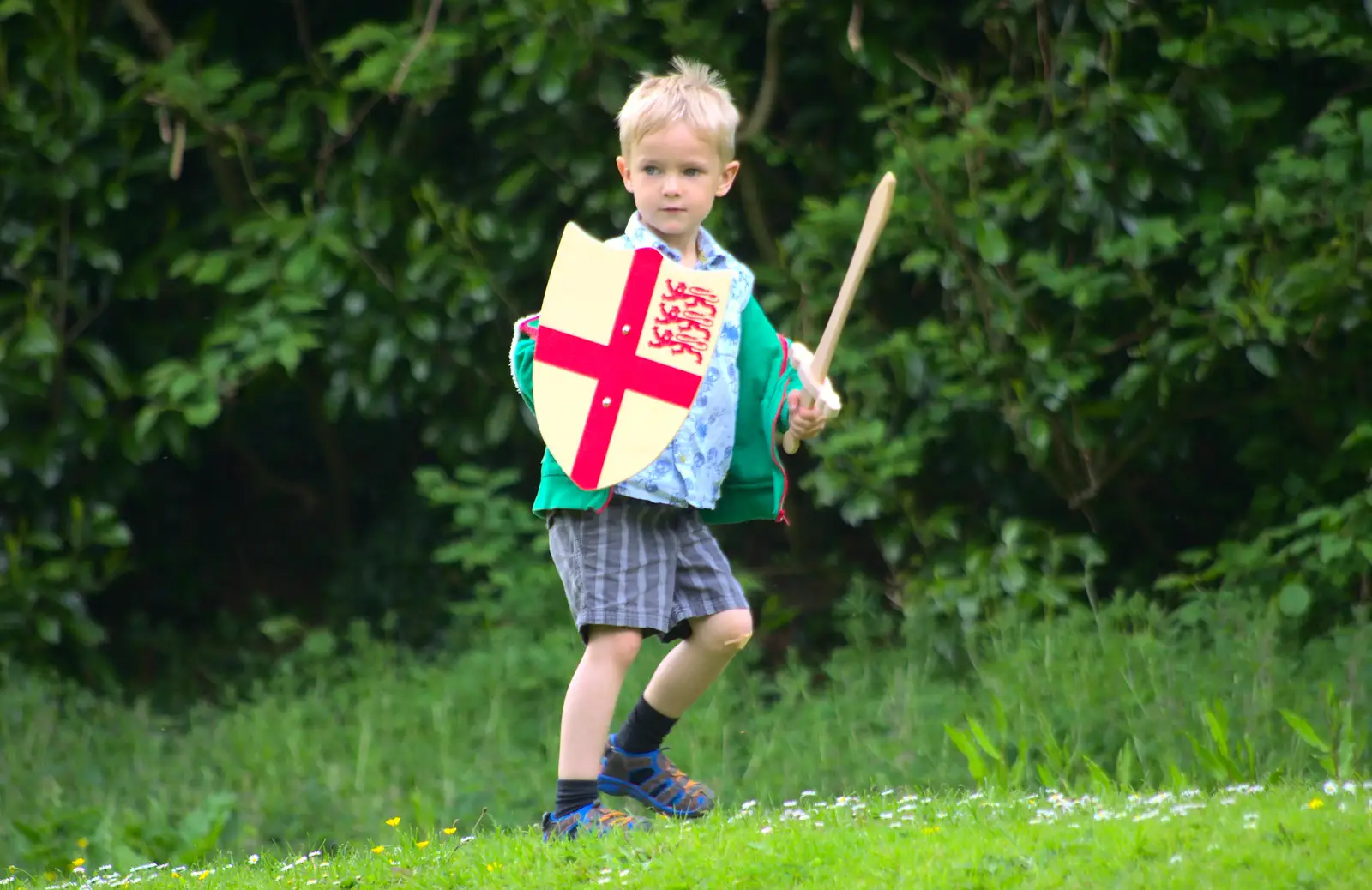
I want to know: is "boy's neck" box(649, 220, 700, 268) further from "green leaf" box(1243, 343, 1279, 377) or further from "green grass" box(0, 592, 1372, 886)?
"green leaf" box(1243, 343, 1279, 377)

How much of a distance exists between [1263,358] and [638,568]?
2.34m

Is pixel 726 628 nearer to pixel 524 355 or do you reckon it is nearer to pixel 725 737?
pixel 524 355

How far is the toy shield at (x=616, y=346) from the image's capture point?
344 cm

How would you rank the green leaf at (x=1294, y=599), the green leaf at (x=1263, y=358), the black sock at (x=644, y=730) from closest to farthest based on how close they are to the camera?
the black sock at (x=644, y=730) < the green leaf at (x=1294, y=599) < the green leaf at (x=1263, y=358)

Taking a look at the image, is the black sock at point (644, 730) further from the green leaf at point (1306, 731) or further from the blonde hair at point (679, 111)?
the green leaf at point (1306, 731)

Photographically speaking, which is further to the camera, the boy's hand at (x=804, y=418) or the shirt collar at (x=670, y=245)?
the shirt collar at (x=670, y=245)

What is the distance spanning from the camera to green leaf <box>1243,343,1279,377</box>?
491 cm

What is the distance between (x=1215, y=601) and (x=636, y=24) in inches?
103

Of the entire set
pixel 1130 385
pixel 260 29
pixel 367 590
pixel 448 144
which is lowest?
pixel 367 590

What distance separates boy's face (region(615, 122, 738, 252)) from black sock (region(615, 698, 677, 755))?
107 centimetres

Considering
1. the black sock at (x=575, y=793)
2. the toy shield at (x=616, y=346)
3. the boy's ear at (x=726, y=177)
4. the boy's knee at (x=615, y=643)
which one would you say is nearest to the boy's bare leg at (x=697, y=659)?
the boy's knee at (x=615, y=643)

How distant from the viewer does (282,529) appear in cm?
716

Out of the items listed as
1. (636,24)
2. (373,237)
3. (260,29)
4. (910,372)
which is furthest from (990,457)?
(260,29)

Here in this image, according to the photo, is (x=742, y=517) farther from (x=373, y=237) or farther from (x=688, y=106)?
(x=373, y=237)
